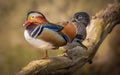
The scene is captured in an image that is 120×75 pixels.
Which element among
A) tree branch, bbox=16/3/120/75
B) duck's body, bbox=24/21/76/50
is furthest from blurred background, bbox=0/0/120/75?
duck's body, bbox=24/21/76/50

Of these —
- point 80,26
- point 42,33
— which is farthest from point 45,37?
point 80,26

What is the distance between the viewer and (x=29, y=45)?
186 cm

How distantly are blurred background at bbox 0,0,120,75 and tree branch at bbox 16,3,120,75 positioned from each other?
0.19 ft

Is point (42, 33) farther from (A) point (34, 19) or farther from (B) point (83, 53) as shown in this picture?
(B) point (83, 53)

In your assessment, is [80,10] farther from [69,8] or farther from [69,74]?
[69,74]

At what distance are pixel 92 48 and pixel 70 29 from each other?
195 millimetres

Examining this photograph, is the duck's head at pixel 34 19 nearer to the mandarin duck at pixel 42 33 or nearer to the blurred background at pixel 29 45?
the mandarin duck at pixel 42 33

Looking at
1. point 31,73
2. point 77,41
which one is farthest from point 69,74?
point 31,73

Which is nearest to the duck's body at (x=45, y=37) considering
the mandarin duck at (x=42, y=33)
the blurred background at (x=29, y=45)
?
the mandarin duck at (x=42, y=33)

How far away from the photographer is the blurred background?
1.83 meters

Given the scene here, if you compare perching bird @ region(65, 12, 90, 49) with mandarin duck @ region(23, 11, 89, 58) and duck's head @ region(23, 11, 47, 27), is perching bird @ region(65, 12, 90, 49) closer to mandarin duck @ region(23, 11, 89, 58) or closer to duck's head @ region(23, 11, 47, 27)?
mandarin duck @ region(23, 11, 89, 58)

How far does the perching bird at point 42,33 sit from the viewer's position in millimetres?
1593

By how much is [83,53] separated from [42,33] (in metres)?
0.28

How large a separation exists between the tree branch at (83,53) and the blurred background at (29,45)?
58 millimetres
